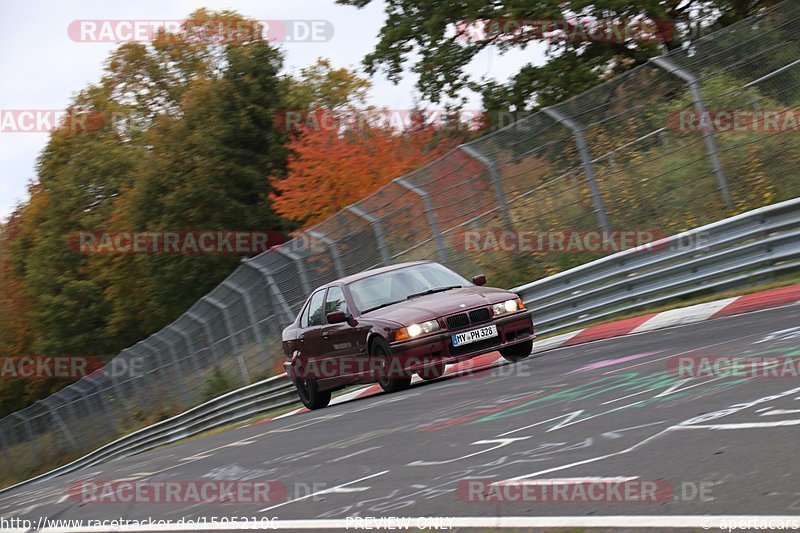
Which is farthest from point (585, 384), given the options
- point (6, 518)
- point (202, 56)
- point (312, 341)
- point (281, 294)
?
point (202, 56)

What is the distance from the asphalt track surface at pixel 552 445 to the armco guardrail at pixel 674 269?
2.00m

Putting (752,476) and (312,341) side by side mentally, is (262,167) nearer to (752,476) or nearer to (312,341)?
(312,341)

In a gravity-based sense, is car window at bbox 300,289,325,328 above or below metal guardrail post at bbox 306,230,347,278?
→ below

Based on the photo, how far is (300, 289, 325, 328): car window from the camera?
15398mm

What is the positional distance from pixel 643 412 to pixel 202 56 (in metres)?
68.4

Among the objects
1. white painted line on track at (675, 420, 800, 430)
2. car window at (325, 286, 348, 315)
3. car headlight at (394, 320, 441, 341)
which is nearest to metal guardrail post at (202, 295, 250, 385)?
car window at (325, 286, 348, 315)

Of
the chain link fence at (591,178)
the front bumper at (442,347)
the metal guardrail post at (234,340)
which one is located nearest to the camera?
the front bumper at (442,347)

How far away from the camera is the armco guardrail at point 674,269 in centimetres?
1340

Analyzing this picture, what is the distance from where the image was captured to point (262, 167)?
51.4 m

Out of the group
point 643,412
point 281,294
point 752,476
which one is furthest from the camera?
point 281,294

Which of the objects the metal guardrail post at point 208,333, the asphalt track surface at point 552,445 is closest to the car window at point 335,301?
the asphalt track surface at point 552,445

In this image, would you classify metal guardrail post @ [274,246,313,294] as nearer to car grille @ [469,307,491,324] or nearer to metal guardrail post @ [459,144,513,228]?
→ metal guardrail post @ [459,144,513,228]

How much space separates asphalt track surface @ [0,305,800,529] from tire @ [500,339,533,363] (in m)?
0.91

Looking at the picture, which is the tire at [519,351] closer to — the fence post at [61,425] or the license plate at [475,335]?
the license plate at [475,335]
